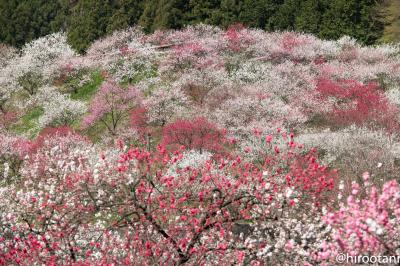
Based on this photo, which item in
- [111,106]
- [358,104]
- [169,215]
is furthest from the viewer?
[111,106]

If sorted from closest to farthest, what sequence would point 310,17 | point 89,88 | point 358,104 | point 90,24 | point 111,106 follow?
point 358,104, point 111,106, point 89,88, point 310,17, point 90,24

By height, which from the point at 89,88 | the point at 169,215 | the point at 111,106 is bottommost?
the point at 89,88

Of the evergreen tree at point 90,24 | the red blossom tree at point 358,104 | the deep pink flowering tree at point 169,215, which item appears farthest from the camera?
the evergreen tree at point 90,24

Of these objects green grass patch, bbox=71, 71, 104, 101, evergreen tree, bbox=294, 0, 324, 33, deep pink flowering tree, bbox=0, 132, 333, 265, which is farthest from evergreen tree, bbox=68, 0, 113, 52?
deep pink flowering tree, bbox=0, 132, 333, 265

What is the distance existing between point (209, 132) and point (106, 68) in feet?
75.5

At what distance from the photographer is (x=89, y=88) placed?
44.4m

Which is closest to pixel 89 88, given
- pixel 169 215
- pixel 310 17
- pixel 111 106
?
pixel 111 106

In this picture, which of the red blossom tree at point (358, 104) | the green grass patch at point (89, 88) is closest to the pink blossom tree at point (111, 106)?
the green grass patch at point (89, 88)

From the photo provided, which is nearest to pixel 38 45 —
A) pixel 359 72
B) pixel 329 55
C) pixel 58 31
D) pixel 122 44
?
pixel 58 31

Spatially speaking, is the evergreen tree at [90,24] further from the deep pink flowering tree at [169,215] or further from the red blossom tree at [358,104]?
the deep pink flowering tree at [169,215]

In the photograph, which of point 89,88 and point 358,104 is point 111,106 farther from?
point 358,104

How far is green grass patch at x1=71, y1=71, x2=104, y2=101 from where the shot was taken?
42844 millimetres

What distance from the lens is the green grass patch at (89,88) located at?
141ft

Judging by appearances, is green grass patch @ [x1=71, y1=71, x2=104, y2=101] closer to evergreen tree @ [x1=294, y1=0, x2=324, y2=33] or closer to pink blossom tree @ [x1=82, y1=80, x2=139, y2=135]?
pink blossom tree @ [x1=82, y1=80, x2=139, y2=135]
